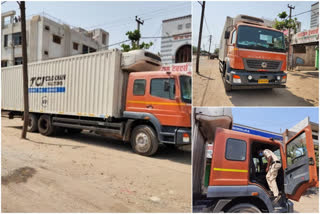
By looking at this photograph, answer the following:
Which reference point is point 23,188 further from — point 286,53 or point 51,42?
point 51,42

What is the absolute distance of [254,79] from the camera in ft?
13.2

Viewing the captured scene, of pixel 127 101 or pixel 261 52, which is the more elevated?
pixel 261 52

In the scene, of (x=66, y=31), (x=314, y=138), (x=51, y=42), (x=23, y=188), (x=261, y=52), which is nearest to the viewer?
(x=314, y=138)

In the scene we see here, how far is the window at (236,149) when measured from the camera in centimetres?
247

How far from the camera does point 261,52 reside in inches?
176

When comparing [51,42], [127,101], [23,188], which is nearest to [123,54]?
[127,101]

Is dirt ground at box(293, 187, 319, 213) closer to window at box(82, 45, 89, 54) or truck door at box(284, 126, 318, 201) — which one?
truck door at box(284, 126, 318, 201)

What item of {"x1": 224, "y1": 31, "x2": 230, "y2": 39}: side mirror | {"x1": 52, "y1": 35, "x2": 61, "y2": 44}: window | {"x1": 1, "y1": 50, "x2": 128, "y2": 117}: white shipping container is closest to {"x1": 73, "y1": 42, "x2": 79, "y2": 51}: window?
{"x1": 52, "y1": 35, "x2": 61, "y2": 44}: window

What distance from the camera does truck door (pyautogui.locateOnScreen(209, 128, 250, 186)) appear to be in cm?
238

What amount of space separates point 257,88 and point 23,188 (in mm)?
4259

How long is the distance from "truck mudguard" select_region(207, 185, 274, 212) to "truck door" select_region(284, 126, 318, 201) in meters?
0.33

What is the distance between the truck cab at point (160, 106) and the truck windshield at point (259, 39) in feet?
6.35

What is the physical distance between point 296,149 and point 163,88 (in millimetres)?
3991

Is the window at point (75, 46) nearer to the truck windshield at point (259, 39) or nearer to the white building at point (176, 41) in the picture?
the white building at point (176, 41)
